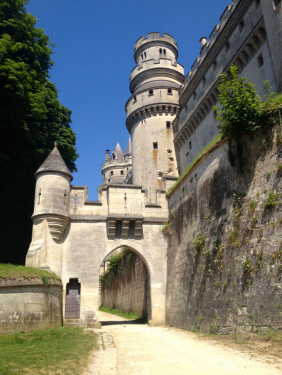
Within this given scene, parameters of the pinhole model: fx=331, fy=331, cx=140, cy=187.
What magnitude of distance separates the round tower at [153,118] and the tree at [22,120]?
8283 mm

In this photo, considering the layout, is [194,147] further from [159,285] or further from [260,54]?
[159,285]

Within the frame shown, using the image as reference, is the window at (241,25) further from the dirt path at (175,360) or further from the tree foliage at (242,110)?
the dirt path at (175,360)

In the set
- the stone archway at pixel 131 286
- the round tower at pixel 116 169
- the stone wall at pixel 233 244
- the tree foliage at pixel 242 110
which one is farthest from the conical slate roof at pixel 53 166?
the round tower at pixel 116 169

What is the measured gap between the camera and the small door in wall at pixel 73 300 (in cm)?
1580

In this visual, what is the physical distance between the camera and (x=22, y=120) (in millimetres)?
16797

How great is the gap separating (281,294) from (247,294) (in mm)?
1374

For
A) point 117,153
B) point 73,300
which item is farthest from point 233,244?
point 117,153

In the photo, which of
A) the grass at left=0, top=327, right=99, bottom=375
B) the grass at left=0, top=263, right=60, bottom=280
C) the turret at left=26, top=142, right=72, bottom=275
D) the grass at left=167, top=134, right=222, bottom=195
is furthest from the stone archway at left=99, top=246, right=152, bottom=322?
the grass at left=0, top=327, right=99, bottom=375

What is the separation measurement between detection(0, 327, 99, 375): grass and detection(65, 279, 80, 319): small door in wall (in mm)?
5045

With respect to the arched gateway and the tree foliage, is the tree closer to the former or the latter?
the arched gateway

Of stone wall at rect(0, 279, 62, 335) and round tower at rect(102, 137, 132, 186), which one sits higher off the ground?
round tower at rect(102, 137, 132, 186)

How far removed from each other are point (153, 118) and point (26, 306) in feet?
69.7

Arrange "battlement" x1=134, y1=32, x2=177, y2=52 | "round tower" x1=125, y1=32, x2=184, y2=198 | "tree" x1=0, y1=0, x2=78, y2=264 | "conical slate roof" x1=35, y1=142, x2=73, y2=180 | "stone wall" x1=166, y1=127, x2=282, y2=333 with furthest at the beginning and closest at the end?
"battlement" x1=134, y1=32, x2=177, y2=52 → "round tower" x1=125, y1=32, x2=184, y2=198 → "conical slate roof" x1=35, y1=142, x2=73, y2=180 → "tree" x1=0, y1=0, x2=78, y2=264 → "stone wall" x1=166, y1=127, x2=282, y2=333

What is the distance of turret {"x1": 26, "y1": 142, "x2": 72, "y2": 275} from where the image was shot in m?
15.8
